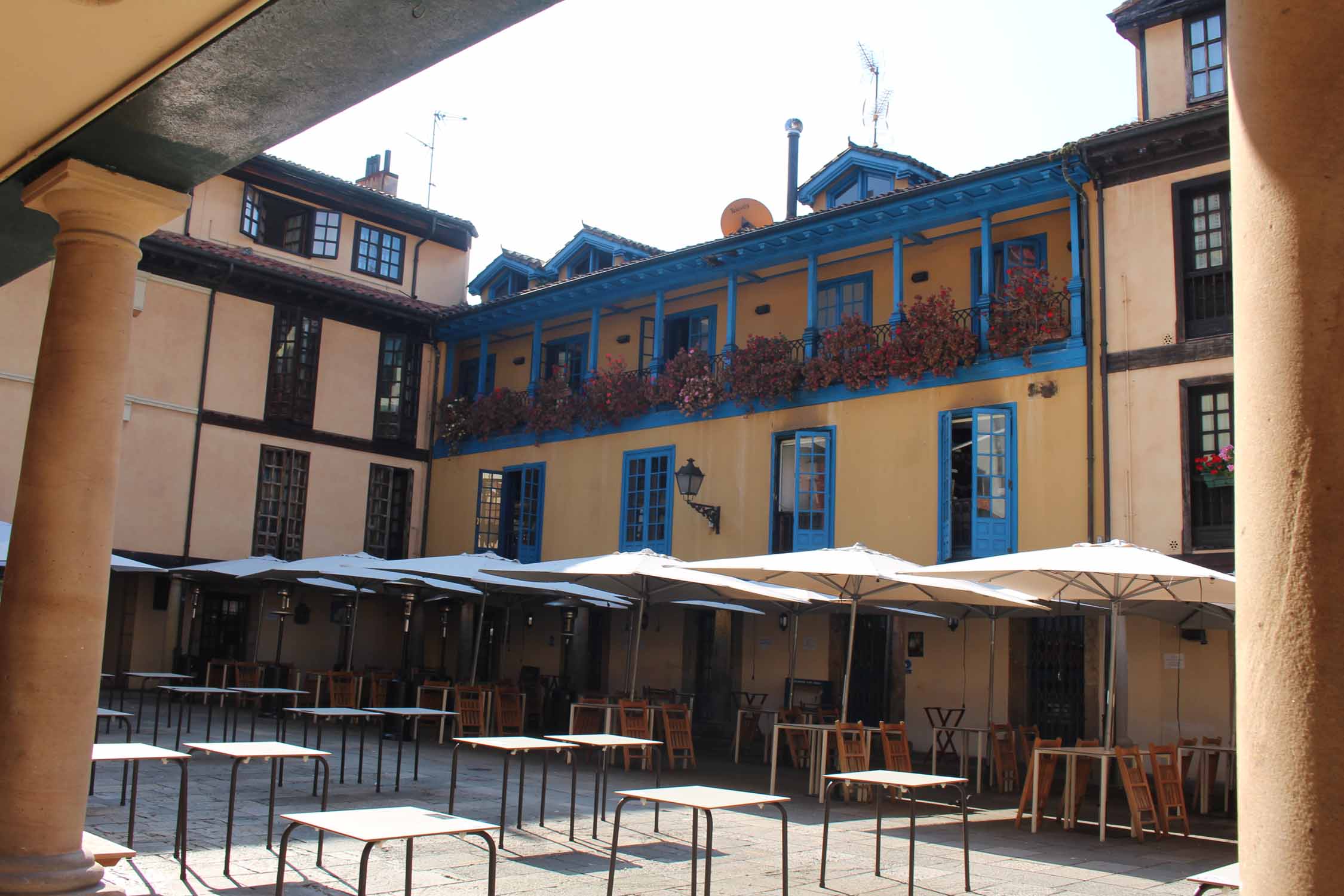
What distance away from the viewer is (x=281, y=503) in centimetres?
2192

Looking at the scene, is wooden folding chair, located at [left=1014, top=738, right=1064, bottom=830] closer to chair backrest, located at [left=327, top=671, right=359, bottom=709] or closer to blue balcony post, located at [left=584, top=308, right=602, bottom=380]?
chair backrest, located at [left=327, top=671, right=359, bottom=709]

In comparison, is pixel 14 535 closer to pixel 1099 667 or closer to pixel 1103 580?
pixel 1103 580

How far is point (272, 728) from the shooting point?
15547 millimetres

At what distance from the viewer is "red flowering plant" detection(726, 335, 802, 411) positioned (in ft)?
57.1

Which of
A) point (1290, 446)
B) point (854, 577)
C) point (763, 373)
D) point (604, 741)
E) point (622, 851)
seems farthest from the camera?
point (763, 373)

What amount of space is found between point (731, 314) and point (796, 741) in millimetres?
7048

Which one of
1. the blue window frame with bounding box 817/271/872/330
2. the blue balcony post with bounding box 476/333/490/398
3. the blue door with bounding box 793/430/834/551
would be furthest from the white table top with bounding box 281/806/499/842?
the blue balcony post with bounding box 476/333/490/398

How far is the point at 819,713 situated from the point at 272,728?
23.9 feet

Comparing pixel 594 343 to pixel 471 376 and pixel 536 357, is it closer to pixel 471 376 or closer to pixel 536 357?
pixel 536 357

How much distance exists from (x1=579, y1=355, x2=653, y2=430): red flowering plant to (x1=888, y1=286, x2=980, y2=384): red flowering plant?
16.0 feet

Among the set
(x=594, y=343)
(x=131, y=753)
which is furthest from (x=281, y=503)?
(x=131, y=753)

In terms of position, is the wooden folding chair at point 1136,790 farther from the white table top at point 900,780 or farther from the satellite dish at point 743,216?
the satellite dish at point 743,216

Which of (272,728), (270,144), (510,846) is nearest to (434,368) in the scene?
(272,728)

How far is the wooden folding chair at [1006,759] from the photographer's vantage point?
12734 millimetres
